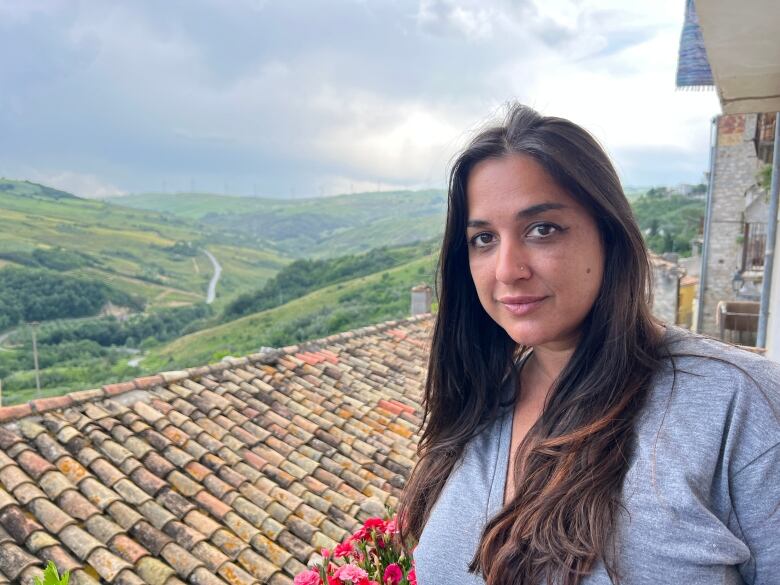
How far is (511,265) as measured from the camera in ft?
3.85

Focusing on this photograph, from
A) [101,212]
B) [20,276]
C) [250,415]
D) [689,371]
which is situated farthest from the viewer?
[101,212]

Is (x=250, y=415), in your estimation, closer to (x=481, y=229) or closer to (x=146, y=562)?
(x=146, y=562)

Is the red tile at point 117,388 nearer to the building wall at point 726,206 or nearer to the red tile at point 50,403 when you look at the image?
the red tile at point 50,403

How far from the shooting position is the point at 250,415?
574cm

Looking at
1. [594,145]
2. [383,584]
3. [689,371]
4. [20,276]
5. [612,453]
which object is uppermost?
[594,145]

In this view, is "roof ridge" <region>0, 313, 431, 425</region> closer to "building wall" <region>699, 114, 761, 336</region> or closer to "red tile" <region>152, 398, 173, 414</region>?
"red tile" <region>152, 398, 173, 414</region>

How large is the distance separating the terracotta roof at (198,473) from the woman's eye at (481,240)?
3.23 meters

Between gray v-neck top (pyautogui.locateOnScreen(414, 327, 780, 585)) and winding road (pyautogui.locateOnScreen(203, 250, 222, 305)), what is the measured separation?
172ft

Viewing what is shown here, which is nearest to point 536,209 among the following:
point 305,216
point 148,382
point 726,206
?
point 148,382

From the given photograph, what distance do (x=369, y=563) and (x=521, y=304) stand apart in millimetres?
1115

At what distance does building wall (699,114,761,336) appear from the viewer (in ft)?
49.2

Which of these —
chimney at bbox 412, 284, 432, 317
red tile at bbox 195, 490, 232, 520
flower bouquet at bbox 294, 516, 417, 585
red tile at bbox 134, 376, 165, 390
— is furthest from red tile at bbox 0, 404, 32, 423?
chimney at bbox 412, 284, 432, 317

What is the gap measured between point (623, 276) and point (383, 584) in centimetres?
121

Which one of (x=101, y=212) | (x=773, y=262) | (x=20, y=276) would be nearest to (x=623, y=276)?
(x=773, y=262)
